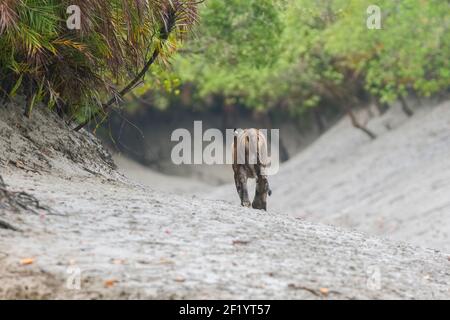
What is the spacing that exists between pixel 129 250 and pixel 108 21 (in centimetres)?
464

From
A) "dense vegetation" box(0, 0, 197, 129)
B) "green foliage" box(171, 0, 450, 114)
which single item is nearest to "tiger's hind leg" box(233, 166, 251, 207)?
"dense vegetation" box(0, 0, 197, 129)

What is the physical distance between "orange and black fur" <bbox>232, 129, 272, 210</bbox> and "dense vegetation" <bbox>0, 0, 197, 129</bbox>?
5.46 ft

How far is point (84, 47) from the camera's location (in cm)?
1344

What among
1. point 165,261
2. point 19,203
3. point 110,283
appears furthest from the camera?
point 19,203

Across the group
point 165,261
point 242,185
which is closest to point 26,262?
point 165,261

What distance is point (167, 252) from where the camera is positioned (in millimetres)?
9758

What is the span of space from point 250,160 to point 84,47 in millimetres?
3167

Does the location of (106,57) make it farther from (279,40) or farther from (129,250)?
(279,40)

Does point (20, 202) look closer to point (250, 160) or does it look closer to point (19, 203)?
point (19, 203)

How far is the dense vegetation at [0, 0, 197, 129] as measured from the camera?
42.0 feet

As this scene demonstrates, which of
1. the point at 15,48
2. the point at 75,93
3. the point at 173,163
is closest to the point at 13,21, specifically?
the point at 15,48

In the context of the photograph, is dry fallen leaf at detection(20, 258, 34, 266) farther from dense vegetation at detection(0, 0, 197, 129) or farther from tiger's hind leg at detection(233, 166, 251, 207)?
tiger's hind leg at detection(233, 166, 251, 207)

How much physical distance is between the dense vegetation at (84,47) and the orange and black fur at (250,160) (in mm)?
1663

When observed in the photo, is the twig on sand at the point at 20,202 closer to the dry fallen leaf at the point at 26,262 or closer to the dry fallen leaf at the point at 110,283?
the dry fallen leaf at the point at 26,262
